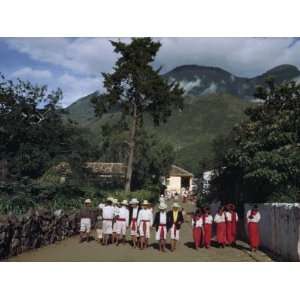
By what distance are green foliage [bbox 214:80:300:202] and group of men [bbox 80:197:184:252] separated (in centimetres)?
357

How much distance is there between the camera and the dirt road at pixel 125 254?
43.8ft

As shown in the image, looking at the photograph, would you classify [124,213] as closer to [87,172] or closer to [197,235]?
[197,235]

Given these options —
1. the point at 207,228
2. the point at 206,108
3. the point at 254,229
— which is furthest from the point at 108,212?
the point at 206,108

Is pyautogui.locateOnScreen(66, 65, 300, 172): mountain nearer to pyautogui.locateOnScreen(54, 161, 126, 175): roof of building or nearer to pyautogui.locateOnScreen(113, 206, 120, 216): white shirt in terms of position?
pyautogui.locateOnScreen(54, 161, 126, 175): roof of building

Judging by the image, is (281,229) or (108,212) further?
(108,212)

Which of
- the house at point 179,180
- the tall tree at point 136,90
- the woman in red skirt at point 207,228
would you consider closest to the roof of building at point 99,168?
the tall tree at point 136,90

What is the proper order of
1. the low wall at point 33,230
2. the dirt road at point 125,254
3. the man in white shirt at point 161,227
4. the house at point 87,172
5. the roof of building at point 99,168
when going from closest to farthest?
the low wall at point 33,230 → the dirt road at point 125,254 → the man in white shirt at point 161,227 → the house at point 87,172 → the roof of building at point 99,168

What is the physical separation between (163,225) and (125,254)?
1.58 metres

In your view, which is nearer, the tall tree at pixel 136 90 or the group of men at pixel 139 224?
the group of men at pixel 139 224

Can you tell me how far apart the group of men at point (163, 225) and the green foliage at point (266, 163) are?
5.34ft

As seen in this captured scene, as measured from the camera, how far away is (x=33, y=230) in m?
14.9

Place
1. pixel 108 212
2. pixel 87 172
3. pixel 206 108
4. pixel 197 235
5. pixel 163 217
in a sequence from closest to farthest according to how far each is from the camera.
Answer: pixel 163 217 → pixel 197 235 → pixel 108 212 → pixel 87 172 → pixel 206 108

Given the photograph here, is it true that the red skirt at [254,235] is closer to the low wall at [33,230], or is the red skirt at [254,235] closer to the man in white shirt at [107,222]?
the man in white shirt at [107,222]

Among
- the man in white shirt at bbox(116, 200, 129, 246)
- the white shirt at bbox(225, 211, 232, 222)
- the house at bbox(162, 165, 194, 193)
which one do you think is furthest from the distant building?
the house at bbox(162, 165, 194, 193)
